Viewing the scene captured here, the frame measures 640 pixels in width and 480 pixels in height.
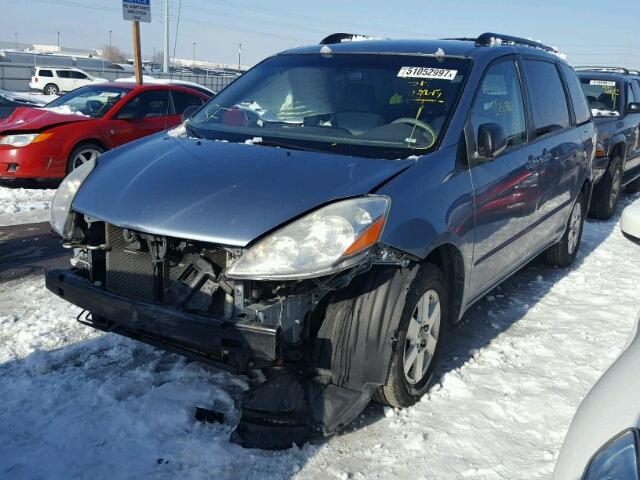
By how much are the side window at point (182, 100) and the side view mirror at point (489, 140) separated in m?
7.30

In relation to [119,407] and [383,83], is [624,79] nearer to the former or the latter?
[383,83]

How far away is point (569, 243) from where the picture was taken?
5805mm

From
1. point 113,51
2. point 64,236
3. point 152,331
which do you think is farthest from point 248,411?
point 113,51

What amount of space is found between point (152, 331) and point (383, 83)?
6.65 ft

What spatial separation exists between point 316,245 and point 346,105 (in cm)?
142

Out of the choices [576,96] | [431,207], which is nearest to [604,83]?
[576,96]

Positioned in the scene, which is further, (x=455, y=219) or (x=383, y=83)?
(x=383, y=83)

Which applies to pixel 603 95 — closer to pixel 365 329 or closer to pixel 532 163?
pixel 532 163

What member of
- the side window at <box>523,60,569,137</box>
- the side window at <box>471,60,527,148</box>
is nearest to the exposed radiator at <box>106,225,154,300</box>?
the side window at <box>471,60,527,148</box>

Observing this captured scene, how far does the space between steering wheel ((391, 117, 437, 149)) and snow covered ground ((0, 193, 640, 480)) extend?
1355 millimetres

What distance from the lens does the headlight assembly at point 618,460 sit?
4.62 ft

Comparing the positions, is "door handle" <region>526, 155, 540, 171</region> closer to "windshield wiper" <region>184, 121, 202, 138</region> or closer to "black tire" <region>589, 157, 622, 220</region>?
"windshield wiper" <region>184, 121, 202, 138</region>

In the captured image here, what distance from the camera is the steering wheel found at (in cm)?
332

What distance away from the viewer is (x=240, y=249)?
2.64 metres
